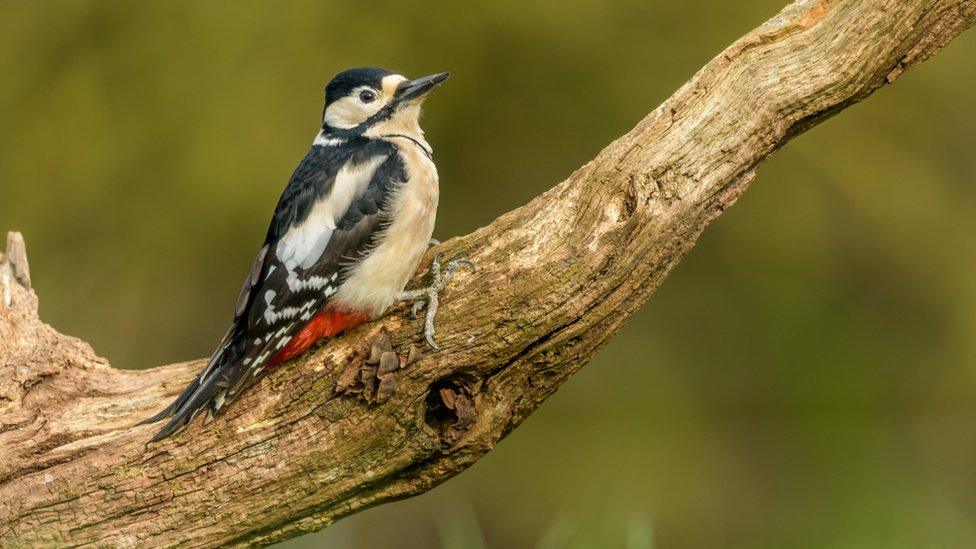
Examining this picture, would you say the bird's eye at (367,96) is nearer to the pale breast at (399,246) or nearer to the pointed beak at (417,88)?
the pointed beak at (417,88)

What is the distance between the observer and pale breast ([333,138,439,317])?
2.78 m

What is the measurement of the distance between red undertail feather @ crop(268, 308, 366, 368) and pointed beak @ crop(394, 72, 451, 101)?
0.80 metres

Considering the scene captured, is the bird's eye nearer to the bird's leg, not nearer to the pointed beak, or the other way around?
the pointed beak

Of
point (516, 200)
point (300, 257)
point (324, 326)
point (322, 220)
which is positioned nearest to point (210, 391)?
point (324, 326)

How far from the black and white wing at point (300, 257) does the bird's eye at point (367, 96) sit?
7.5 inches

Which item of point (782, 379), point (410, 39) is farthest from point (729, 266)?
point (410, 39)

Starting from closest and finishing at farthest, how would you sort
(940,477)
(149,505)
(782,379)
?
(149,505) < (940,477) < (782,379)

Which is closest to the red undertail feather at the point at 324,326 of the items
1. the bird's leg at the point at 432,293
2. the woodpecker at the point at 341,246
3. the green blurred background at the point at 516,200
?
the woodpecker at the point at 341,246

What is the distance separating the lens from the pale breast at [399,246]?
2.78 m

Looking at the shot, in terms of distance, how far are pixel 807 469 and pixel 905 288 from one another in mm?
1236

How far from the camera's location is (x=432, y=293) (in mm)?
2721

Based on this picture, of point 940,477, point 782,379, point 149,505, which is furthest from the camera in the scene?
point 782,379

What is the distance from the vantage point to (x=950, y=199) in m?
5.74

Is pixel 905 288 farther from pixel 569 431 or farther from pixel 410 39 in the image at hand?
pixel 410 39
